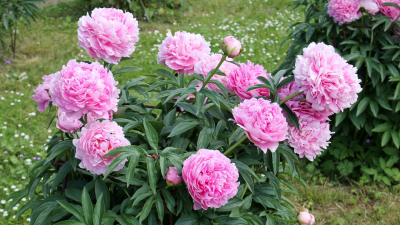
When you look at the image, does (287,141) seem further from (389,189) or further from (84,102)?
(389,189)

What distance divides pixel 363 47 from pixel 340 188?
107 centimetres

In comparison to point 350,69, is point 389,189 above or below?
below

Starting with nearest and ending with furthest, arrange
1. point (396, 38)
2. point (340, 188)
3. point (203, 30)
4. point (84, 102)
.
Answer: point (84, 102) → point (396, 38) → point (340, 188) → point (203, 30)

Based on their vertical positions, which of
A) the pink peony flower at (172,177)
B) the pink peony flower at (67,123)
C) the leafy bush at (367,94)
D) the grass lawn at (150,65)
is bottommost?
the grass lawn at (150,65)

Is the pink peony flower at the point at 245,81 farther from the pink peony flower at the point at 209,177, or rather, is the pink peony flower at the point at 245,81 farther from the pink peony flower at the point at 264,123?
the pink peony flower at the point at 209,177

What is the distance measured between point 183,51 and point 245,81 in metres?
0.26

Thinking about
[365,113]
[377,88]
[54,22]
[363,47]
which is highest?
[363,47]

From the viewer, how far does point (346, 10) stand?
2354mm

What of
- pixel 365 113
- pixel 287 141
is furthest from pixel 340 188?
pixel 287 141

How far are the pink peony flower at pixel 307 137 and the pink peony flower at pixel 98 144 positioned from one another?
1.68ft

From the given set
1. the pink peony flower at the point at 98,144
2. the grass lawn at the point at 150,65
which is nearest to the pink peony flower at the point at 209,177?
the pink peony flower at the point at 98,144

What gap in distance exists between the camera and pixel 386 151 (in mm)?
2781

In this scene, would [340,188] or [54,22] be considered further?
[54,22]

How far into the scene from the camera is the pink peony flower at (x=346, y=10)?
232 centimetres
